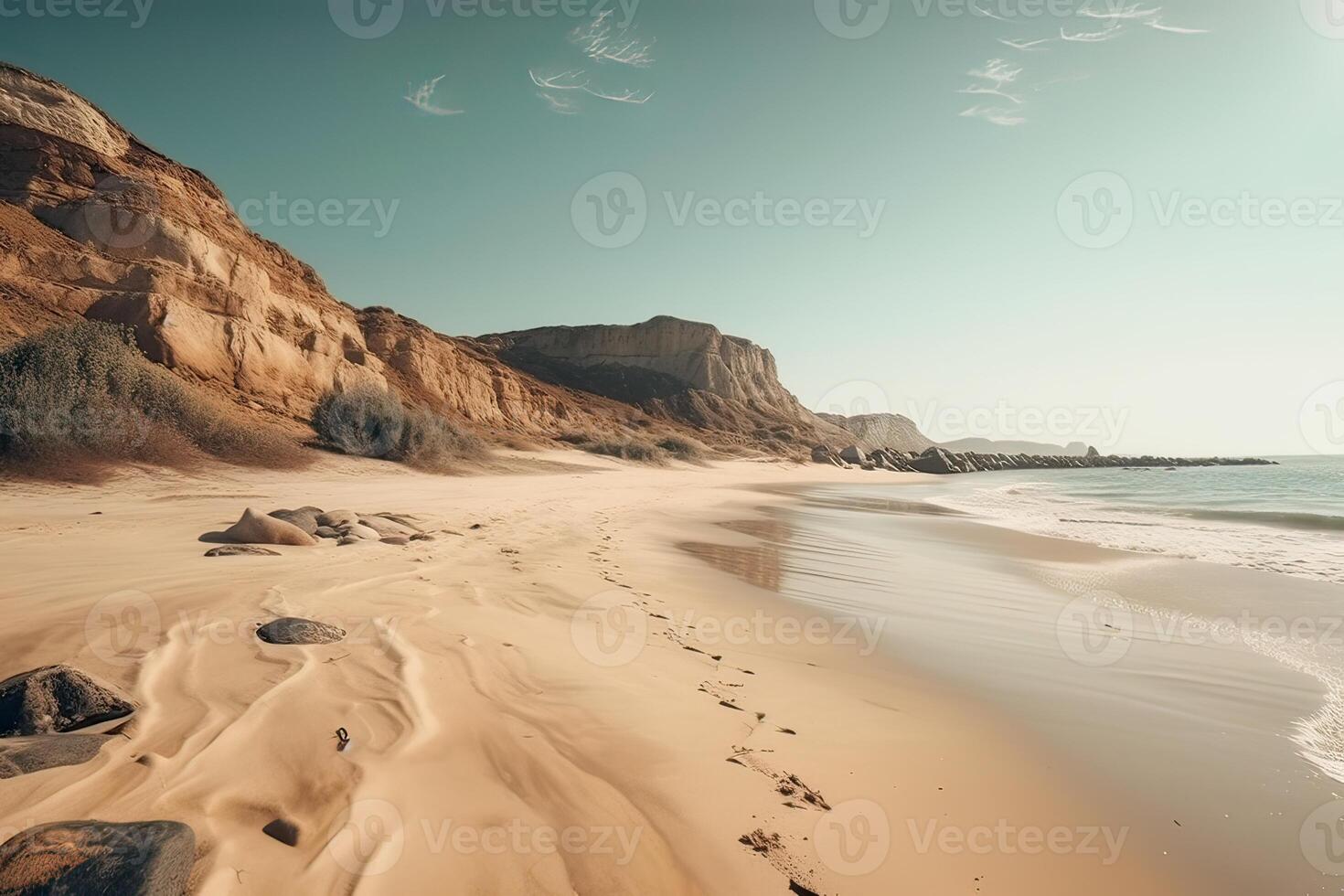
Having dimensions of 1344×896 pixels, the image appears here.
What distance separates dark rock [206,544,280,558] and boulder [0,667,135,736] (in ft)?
10.8

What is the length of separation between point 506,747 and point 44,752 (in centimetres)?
158

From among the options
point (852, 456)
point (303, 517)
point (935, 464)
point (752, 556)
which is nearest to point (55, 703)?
point (303, 517)

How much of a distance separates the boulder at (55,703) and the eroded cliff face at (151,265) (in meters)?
15.7

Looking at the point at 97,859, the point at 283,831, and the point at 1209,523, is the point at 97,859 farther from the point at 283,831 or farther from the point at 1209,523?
the point at 1209,523

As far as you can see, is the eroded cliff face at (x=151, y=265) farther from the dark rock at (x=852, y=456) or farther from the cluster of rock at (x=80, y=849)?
the dark rock at (x=852, y=456)

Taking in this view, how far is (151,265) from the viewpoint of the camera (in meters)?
17.0

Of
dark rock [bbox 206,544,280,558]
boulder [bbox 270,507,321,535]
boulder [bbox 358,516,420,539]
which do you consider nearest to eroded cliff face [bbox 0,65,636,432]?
Result: boulder [bbox 270,507,321,535]

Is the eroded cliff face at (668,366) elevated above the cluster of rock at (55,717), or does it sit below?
above

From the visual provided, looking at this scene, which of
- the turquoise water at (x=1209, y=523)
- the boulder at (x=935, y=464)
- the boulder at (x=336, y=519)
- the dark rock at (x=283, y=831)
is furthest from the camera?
the boulder at (x=935, y=464)

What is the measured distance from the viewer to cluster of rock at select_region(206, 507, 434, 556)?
6035mm

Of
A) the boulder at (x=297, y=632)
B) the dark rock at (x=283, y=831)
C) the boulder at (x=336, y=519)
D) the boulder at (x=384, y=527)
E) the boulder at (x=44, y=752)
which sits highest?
the boulder at (x=44, y=752)

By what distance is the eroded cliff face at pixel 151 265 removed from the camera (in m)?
15.3

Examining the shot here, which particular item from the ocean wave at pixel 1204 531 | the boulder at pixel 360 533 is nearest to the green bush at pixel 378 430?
the boulder at pixel 360 533

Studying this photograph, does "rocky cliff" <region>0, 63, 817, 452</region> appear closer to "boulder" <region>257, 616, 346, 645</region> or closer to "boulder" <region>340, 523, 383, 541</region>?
"boulder" <region>340, 523, 383, 541</region>
